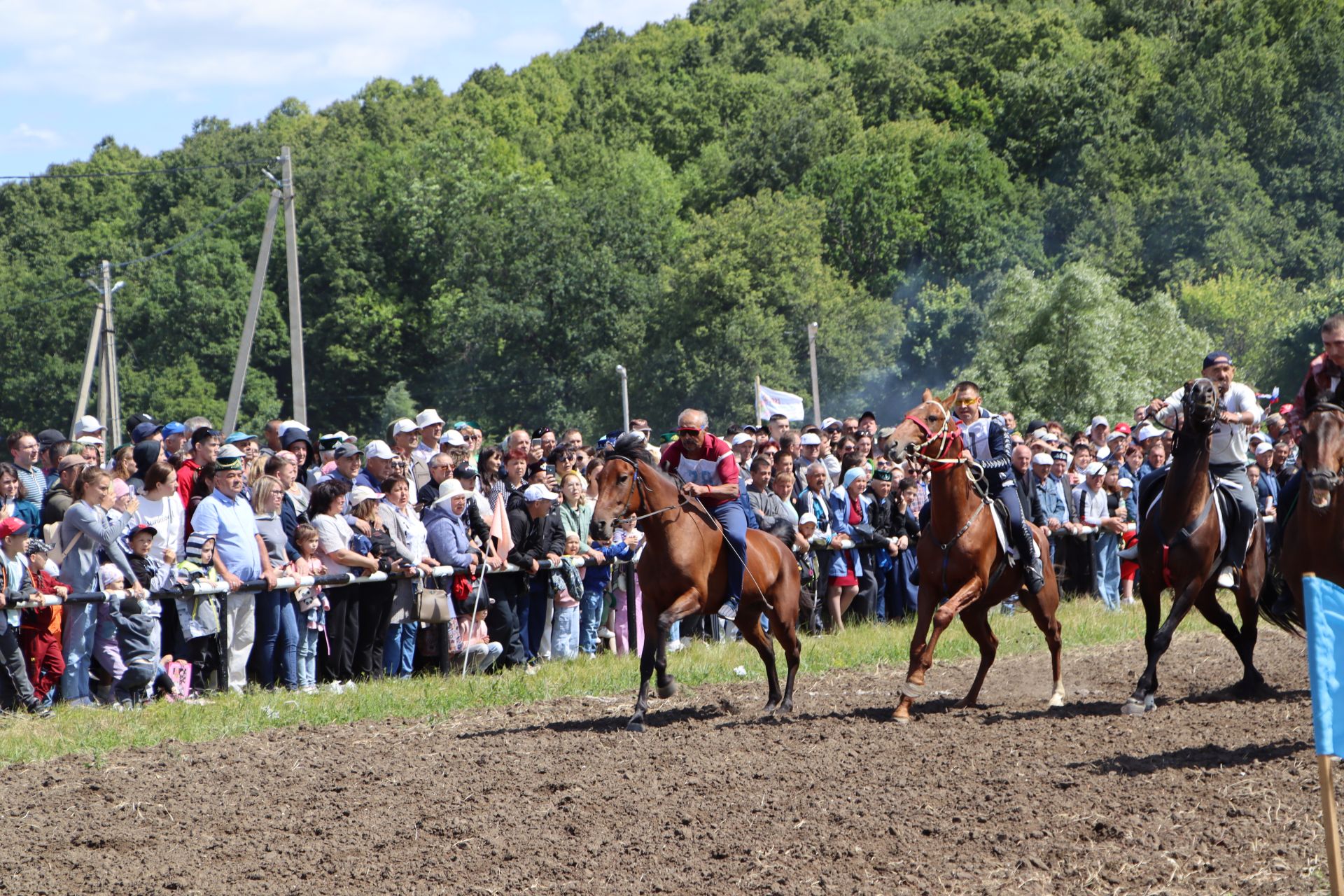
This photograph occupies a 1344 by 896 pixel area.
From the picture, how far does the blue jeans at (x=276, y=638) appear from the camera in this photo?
13.0m

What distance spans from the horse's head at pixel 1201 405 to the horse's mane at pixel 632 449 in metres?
4.00

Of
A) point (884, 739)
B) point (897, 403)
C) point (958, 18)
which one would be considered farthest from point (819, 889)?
point (958, 18)

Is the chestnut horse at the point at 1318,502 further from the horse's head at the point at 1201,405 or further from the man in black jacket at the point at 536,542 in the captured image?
the man in black jacket at the point at 536,542

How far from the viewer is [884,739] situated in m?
10.0

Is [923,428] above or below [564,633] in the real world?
above

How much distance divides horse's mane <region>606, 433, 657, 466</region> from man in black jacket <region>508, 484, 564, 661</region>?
12.6 feet

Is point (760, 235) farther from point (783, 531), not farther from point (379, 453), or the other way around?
point (783, 531)

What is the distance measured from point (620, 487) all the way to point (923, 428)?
2.30 metres

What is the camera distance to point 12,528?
1168cm

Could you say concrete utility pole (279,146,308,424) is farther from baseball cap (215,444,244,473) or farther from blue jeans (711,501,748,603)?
blue jeans (711,501,748,603)

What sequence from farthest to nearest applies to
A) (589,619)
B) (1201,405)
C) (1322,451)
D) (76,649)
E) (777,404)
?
(777,404) < (589,619) < (76,649) < (1201,405) < (1322,451)

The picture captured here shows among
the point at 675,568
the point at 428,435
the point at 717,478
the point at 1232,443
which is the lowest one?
the point at 675,568

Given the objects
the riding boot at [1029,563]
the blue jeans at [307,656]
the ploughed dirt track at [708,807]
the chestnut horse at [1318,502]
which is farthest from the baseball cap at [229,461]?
the chestnut horse at [1318,502]

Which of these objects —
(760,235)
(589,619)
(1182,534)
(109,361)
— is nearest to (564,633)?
(589,619)
